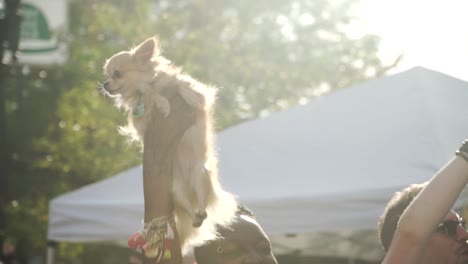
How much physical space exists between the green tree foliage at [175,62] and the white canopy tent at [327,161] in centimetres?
671

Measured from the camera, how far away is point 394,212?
2.95 metres

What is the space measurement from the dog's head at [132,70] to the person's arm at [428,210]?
79 cm

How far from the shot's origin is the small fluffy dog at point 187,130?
2.38m

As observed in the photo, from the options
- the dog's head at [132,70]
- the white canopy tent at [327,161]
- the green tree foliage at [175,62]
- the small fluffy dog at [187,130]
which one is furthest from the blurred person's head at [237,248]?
the green tree foliage at [175,62]

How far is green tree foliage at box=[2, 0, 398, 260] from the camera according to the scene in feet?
48.9

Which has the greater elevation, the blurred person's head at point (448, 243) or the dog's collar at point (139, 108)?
the dog's collar at point (139, 108)

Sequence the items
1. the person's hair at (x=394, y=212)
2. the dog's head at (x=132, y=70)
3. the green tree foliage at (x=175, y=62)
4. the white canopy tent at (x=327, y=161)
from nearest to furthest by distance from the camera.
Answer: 1. the dog's head at (x=132, y=70)
2. the person's hair at (x=394, y=212)
3. the white canopy tent at (x=327, y=161)
4. the green tree foliage at (x=175, y=62)

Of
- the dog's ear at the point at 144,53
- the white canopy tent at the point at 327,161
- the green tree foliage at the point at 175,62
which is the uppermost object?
the green tree foliage at the point at 175,62

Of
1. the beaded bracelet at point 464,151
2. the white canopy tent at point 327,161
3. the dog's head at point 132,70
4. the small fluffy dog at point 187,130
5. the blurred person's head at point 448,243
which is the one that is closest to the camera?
the beaded bracelet at point 464,151

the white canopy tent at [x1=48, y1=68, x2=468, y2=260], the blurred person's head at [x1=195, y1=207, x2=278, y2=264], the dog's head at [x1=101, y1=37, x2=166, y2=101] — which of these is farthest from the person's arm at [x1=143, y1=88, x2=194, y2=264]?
the white canopy tent at [x1=48, y1=68, x2=468, y2=260]

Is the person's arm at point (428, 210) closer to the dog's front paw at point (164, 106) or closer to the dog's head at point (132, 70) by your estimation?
the dog's front paw at point (164, 106)

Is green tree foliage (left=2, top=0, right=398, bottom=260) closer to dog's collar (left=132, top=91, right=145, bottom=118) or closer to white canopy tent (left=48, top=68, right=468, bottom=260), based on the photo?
white canopy tent (left=48, top=68, right=468, bottom=260)

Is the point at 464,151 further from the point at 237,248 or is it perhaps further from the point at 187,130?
the point at 237,248

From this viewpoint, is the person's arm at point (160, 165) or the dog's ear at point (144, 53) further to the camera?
the dog's ear at point (144, 53)
